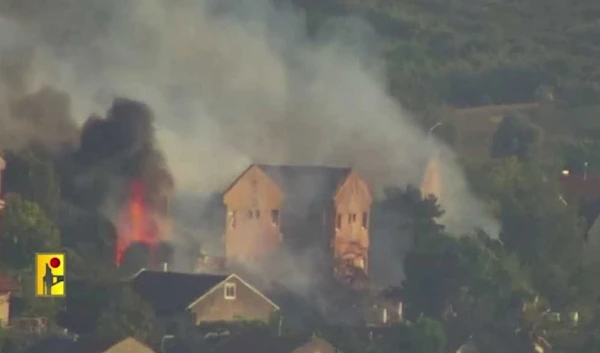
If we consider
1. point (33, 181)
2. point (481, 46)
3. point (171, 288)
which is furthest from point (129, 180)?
point (481, 46)

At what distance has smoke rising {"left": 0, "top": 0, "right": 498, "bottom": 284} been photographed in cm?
8081

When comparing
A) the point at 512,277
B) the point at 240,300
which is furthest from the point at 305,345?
the point at 512,277

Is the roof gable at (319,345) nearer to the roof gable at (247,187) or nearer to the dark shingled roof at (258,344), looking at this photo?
the dark shingled roof at (258,344)

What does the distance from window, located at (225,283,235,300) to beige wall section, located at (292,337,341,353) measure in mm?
4484

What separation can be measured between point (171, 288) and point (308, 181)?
17.3m

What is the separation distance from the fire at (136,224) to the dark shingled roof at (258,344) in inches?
545

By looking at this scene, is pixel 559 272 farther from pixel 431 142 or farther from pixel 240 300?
pixel 431 142

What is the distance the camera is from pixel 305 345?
174 feet

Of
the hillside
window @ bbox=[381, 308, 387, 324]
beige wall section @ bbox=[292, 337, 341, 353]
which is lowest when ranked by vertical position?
beige wall section @ bbox=[292, 337, 341, 353]

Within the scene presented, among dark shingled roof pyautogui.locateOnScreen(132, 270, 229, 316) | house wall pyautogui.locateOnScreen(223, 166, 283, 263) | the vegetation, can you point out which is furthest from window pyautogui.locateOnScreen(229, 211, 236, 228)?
dark shingled roof pyautogui.locateOnScreen(132, 270, 229, 316)

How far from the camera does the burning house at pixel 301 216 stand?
7281 centimetres

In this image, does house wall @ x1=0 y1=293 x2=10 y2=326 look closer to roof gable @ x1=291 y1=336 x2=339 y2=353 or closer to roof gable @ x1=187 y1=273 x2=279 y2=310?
roof gable @ x1=187 y1=273 x2=279 y2=310

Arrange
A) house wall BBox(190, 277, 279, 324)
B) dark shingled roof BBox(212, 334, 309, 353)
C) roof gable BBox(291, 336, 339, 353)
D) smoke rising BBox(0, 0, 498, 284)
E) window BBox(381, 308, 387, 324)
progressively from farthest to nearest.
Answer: smoke rising BBox(0, 0, 498, 284)
window BBox(381, 308, 387, 324)
house wall BBox(190, 277, 279, 324)
roof gable BBox(291, 336, 339, 353)
dark shingled roof BBox(212, 334, 309, 353)

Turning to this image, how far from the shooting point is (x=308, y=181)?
7581 centimetres
